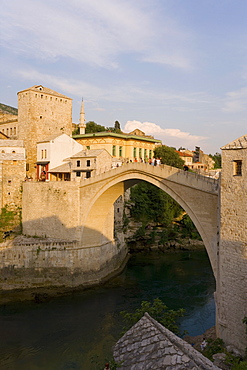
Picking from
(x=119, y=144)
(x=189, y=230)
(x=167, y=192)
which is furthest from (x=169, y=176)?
(x=189, y=230)

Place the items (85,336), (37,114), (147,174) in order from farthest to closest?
(37,114)
(147,174)
(85,336)

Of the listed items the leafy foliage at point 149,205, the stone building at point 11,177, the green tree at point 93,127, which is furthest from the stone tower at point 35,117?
the green tree at point 93,127

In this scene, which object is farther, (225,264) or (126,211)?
(126,211)

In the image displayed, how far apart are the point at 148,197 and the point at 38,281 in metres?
17.4

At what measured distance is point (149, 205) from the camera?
37031 mm

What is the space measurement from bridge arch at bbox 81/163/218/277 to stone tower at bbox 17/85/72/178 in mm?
9887

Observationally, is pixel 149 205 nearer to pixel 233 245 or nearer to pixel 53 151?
pixel 53 151

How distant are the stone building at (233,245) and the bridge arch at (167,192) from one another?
2.17 metres

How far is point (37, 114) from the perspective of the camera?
33.0 m

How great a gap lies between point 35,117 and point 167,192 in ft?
62.4

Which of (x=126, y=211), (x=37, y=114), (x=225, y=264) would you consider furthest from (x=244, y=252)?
(x=37, y=114)

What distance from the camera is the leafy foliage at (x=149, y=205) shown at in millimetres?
36031

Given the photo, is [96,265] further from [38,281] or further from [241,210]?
[241,210]

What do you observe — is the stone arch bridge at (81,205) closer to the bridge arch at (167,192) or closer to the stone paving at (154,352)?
the bridge arch at (167,192)
